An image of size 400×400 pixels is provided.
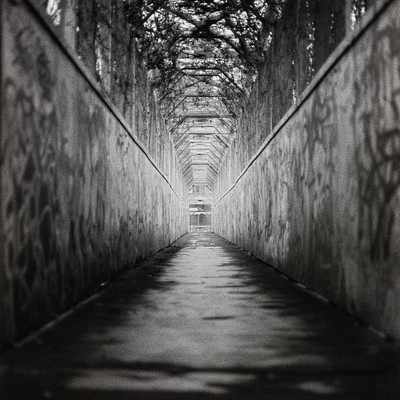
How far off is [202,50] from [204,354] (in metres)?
12.0

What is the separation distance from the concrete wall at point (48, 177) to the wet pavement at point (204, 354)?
37 centimetres

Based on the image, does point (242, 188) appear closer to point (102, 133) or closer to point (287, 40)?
point (287, 40)

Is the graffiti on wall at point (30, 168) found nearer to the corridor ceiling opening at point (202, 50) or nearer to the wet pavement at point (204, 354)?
the wet pavement at point (204, 354)

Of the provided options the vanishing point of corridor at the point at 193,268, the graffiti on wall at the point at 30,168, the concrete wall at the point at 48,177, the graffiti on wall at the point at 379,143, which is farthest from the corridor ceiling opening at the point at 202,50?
the graffiti on wall at the point at 30,168

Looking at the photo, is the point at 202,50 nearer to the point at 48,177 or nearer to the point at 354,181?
the point at 354,181

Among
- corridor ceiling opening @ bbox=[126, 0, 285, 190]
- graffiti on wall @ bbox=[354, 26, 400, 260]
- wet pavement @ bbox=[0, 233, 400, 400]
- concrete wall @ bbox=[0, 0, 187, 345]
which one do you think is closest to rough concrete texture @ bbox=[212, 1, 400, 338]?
graffiti on wall @ bbox=[354, 26, 400, 260]

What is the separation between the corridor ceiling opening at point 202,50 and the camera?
34.2 ft

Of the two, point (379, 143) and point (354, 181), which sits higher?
point (379, 143)

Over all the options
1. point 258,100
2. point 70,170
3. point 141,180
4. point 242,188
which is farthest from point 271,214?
point 242,188

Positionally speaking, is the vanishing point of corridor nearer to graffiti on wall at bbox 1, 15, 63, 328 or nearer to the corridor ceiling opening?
graffiti on wall at bbox 1, 15, 63, 328

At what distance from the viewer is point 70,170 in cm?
507

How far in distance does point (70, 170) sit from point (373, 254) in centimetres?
292

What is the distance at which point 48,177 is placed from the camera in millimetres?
4312

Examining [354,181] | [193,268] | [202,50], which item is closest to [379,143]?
[354,181]
